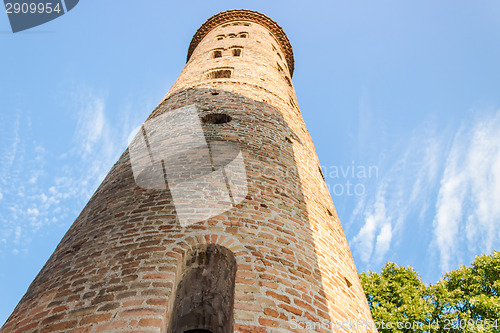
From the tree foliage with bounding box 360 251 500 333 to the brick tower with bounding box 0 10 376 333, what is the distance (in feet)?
20.3

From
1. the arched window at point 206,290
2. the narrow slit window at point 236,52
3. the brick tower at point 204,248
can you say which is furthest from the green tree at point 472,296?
the narrow slit window at point 236,52

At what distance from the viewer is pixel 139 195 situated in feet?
14.8

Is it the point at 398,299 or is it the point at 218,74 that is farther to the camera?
the point at 398,299

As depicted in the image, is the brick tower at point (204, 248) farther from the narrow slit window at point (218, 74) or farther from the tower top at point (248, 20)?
the tower top at point (248, 20)

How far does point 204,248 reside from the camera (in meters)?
3.68

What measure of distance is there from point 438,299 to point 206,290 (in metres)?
9.56

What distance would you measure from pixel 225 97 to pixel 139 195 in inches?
125

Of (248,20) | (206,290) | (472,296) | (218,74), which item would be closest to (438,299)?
(472,296)

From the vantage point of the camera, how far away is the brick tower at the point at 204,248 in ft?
10.1

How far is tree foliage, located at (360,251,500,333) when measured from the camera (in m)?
9.68

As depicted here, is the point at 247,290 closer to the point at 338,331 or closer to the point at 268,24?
the point at 338,331

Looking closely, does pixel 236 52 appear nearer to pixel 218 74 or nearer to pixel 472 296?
pixel 218 74

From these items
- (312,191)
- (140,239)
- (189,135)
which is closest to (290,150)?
(312,191)

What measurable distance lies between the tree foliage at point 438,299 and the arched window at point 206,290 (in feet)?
23.9
